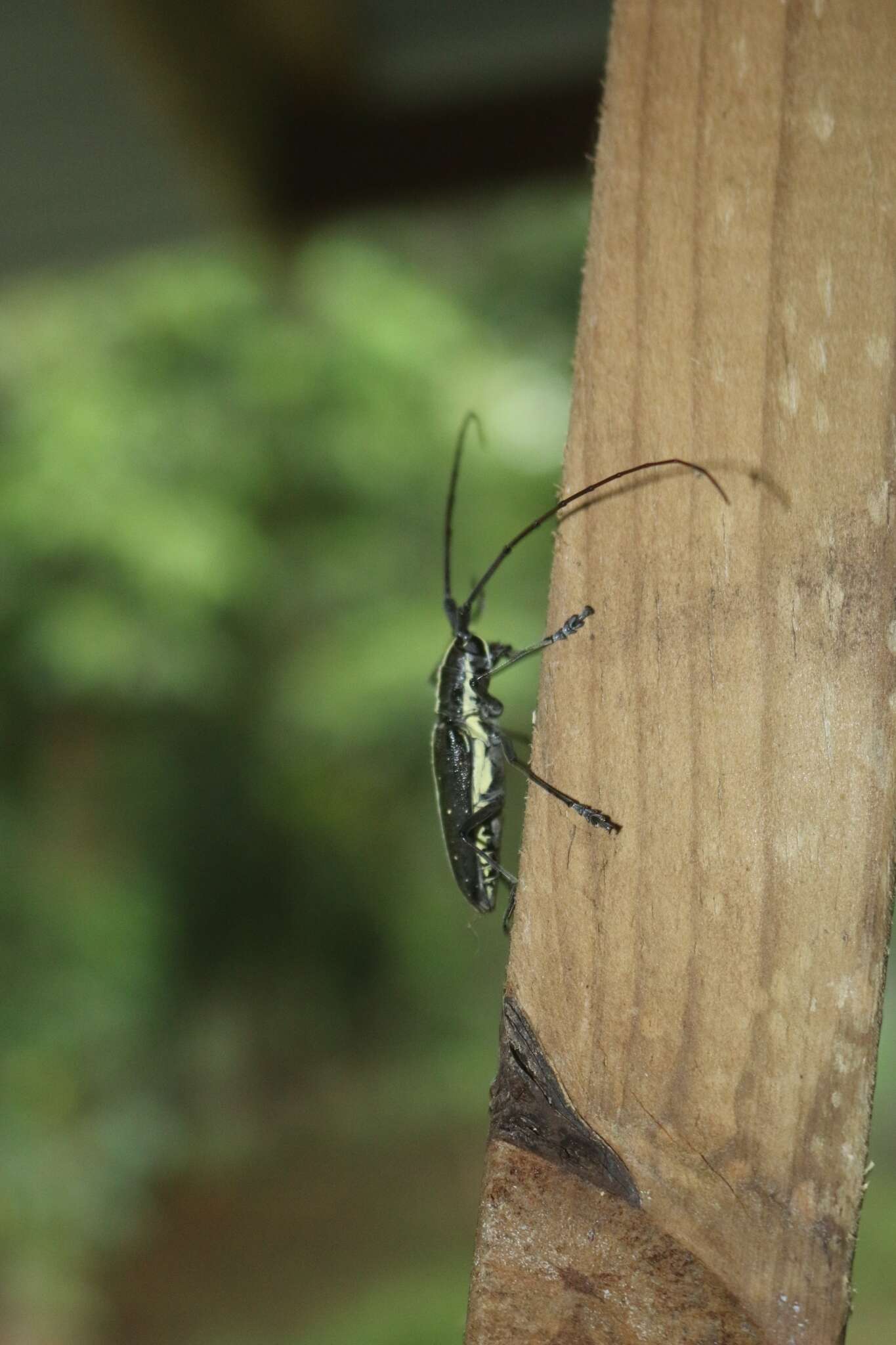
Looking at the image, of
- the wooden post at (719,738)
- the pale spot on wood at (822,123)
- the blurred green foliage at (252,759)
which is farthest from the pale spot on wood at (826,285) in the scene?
the blurred green foliage at (252,759)

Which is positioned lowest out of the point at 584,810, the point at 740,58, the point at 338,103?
the point at 584,810

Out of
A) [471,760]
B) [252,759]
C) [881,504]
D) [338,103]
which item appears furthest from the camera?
[252,759]

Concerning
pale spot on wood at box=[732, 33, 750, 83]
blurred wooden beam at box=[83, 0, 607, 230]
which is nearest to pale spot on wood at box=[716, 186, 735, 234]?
pale spot on wood at box=[732, 33, 750, 83]

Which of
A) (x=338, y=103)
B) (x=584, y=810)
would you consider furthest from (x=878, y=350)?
(x=338, y=103)

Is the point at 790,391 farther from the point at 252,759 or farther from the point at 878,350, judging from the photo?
the point at 252,759

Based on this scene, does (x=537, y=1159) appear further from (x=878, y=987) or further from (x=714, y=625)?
(x=714, y=625)

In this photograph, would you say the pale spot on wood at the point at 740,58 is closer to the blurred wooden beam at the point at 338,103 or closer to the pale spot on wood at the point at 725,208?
the pale spot on wood at the point at 725,208
